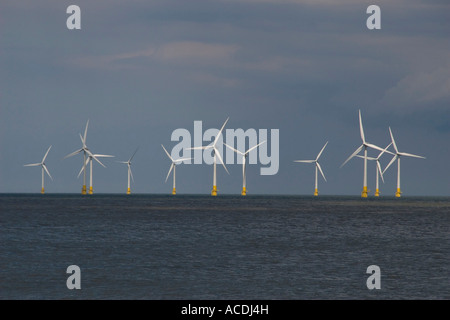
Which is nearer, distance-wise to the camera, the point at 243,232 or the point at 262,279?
the point at 262,279

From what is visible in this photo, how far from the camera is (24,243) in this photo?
64.8 m

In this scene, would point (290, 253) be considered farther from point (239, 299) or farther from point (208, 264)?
point (239, 299)

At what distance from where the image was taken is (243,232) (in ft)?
269

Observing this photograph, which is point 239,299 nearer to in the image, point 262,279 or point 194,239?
point 262,279

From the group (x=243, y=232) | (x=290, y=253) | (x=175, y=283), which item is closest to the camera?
(x=175, y=283)
